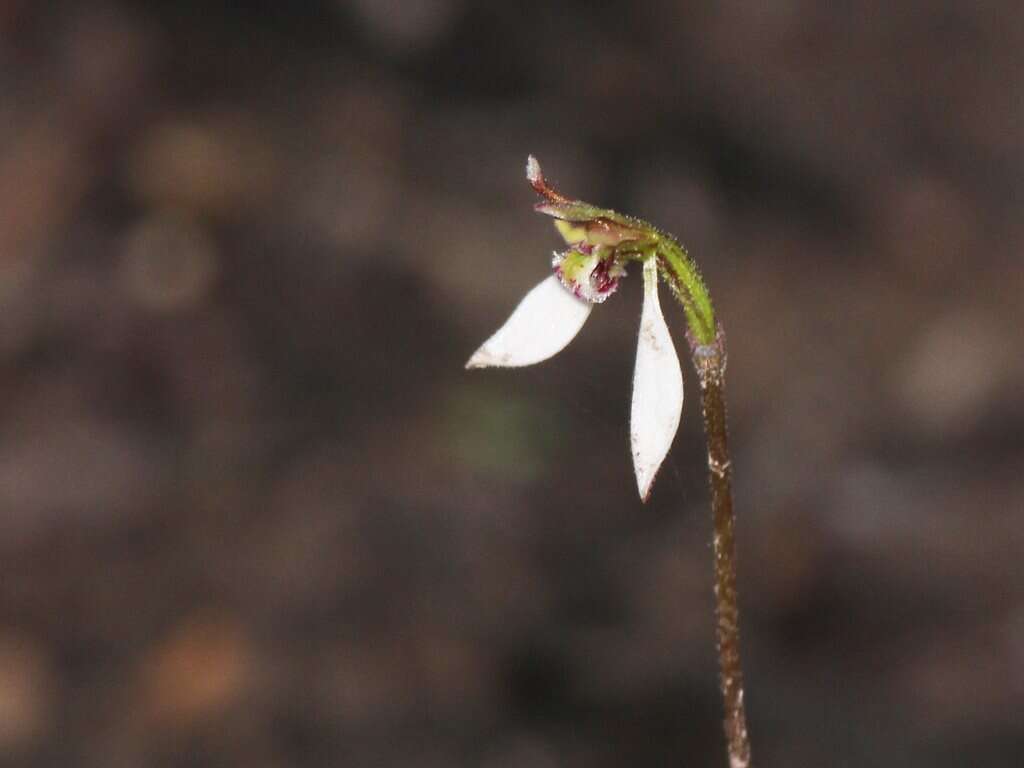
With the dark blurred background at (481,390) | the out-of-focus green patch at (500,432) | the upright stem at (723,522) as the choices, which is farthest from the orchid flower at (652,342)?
the out-of-focus green patch at (500,432)

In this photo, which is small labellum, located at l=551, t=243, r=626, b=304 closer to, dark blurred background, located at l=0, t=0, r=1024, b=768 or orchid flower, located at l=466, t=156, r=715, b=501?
orchid flower, located at l=466, t=156, r=715, b=501

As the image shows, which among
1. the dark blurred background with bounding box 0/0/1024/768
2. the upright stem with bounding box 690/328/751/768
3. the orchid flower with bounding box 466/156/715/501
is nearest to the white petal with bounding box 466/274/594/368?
the orchid flower with bounding box 466/156/715/501

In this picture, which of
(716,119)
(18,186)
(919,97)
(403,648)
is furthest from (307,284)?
(919,97)

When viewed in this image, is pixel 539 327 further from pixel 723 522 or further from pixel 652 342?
pixel 723 522

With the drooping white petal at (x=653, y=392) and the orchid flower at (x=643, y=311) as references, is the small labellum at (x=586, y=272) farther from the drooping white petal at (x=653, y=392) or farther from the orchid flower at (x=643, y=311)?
the drooping white petal at (x=653, y=392)

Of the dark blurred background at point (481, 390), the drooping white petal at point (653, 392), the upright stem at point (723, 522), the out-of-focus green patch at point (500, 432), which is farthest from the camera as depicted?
the out-of-focus green patch at point (500, 432)

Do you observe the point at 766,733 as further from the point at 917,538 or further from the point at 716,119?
the point at 716,119
